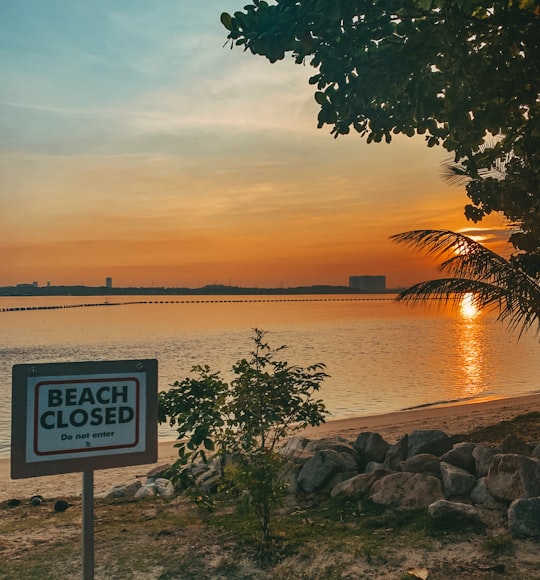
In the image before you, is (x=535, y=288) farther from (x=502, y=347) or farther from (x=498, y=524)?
(x=502, y=347)

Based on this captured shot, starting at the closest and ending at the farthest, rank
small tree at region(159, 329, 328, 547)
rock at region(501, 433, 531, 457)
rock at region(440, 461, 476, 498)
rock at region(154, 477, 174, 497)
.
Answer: small tree at region(159, 329, 328, 547)
rock at region(440, 461, 476, 498)
rock at region(501, 433, 531, 457)
rock at region(154, 477, 174, 497)

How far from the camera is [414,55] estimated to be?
6961mm

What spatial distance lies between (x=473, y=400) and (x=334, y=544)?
24057 mm

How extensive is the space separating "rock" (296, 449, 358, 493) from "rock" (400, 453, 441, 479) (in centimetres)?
82

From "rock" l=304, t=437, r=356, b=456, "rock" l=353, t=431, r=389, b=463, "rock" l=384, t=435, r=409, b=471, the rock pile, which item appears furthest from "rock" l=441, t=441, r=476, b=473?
"rock" l=304, t=437, r=356, b=456

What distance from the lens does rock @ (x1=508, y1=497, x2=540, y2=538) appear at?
240 inches

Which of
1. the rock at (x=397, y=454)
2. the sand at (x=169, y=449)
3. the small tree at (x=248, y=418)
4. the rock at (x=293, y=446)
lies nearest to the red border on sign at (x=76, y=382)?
the small tree at (x=248, y=418)

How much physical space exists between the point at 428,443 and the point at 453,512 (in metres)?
2.30

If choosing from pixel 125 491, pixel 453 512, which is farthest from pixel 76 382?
pixel 125 491

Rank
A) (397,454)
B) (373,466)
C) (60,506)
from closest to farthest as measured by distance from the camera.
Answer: (373,466) → (397,454) → (60,506)

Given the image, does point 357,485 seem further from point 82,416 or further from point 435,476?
point 82,416

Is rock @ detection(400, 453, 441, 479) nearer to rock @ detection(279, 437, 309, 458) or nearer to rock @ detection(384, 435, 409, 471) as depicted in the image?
rock @ detection(384, 435, 409, 471)

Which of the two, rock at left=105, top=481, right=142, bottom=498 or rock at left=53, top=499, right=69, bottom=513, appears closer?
rock at left=53, top=499, right=69, bottom=513

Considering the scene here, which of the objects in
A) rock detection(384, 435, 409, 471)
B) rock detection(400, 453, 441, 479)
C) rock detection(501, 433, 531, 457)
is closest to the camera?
rock detection(400, 453, 441, 479)
